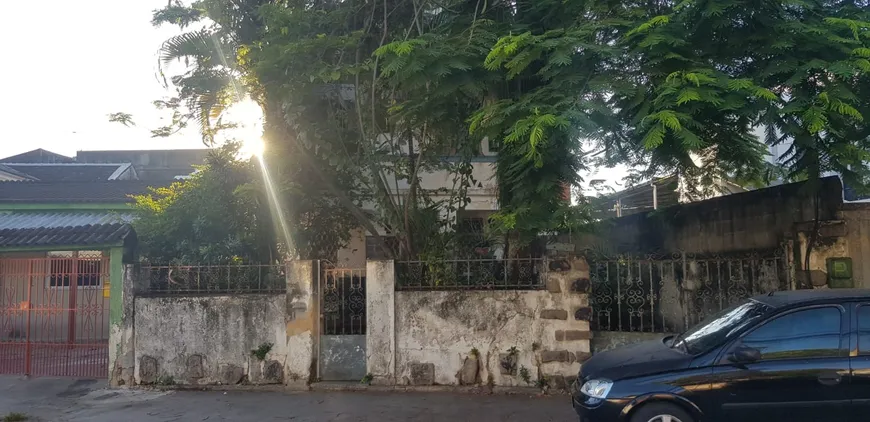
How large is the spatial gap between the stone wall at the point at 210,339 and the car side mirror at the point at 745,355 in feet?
17.6

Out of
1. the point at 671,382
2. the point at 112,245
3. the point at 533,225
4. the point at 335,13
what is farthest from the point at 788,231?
the point at 112,245

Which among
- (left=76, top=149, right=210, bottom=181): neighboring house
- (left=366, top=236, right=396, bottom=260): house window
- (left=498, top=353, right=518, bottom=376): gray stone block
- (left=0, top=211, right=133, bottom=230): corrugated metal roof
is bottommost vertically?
(left=498, top=353, right=518, bottom=376): gray stone block

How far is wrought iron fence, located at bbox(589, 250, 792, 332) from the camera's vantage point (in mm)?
7207

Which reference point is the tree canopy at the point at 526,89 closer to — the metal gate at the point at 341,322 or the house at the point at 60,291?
the metal gate at the point at 341,322

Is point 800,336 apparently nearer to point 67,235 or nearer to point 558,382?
point 558,382

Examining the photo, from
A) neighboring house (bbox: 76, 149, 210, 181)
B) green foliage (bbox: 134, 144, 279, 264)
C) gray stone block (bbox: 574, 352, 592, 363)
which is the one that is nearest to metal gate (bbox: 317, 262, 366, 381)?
green foliage (bbox: 134, 144, 279, 264)

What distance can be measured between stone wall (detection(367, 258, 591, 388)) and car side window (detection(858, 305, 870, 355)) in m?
3.07

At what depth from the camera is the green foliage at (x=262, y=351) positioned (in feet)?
24.5

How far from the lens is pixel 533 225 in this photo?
21.1 ft

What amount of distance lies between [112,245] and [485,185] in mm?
6917

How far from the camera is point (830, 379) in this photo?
4.25m

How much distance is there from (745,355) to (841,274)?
333 cm

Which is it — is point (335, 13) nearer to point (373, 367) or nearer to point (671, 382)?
point (373, 367)

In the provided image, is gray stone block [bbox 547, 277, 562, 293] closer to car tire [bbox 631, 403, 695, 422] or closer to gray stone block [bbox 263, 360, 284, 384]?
car tire [bbox 631, 403, 695, 422]
